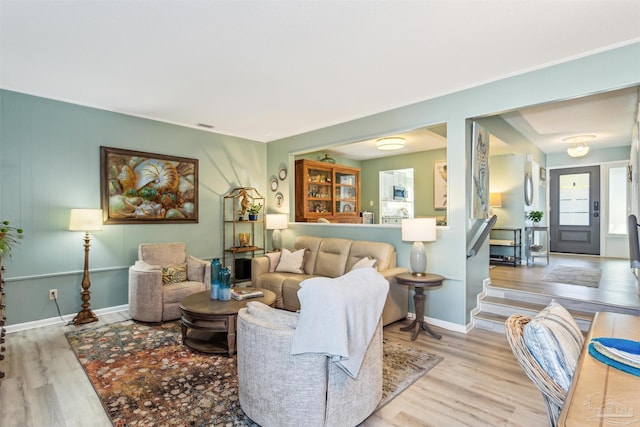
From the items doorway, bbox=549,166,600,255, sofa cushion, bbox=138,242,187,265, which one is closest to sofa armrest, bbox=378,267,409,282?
sofa cushion, bbox=138,242,187,265

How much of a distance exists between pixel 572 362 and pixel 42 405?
3.10 meters

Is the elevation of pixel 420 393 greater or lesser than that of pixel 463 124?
lesser

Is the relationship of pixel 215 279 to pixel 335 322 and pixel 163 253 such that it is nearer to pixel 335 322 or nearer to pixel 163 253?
pixel 163 253

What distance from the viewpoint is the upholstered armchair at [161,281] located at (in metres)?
3.93

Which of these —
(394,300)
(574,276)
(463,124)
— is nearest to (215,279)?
(394,300)

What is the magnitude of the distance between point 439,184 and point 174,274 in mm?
5498

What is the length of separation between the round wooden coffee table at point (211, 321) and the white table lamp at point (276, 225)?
90.3 inches

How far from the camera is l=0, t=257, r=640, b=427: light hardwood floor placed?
7.08ft

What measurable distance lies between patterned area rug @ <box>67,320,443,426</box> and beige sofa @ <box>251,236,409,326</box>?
733 millimetres

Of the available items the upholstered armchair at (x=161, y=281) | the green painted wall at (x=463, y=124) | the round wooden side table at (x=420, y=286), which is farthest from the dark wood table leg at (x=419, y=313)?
the upholstered armchair at (x=161, y=281)

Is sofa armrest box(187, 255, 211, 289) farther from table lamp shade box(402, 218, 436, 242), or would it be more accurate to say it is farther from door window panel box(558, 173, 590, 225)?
door window panel box(558, 173, 590, 225)

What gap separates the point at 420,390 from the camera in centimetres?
250

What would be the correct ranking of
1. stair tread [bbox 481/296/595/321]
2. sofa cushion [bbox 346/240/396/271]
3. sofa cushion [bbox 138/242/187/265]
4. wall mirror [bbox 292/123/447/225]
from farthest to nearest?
wall mirror [bbox 292/123/447/225], sofa cushion [bbox 138/242/187/265], sofa cushion [bbox 346/240/396/271], stair tread [bbox 481/296/595/321]

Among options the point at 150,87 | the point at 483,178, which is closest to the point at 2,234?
the point at 150,87
